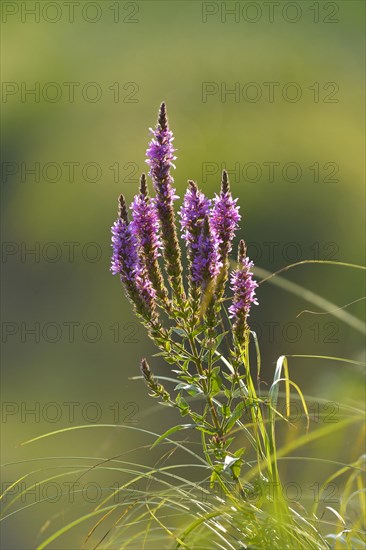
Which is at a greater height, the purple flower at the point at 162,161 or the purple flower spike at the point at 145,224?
the purple flower at the point at 162,161

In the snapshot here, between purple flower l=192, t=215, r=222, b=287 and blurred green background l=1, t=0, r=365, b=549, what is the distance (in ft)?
3.84

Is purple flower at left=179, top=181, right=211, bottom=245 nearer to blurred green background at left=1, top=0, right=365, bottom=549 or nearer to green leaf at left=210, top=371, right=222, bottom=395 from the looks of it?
green leaf at left=210, top=371, right=222, bottom=395

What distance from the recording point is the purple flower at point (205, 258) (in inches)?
75.5

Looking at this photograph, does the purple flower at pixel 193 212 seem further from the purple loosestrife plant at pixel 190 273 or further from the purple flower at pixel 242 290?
the purple flower at pixel 242 290

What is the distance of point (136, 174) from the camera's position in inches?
302

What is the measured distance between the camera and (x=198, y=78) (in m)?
9.03

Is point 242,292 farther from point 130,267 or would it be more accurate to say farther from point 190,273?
point 130,267

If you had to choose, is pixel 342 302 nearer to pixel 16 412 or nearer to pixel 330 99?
pixel 16 412

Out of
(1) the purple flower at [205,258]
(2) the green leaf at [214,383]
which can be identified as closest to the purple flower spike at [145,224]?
(1) the purple flower at [205,258]

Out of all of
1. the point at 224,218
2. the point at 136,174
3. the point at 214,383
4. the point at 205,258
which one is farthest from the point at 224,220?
the point at 136,174

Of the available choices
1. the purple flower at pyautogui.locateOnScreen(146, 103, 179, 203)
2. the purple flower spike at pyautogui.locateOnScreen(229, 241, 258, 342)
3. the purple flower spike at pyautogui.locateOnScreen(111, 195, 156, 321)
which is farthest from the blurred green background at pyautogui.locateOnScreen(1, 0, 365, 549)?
the purple flower at pyautogui.locateOnScreen(146, 103, 179, 203)

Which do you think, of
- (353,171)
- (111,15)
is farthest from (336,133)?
(111,15)

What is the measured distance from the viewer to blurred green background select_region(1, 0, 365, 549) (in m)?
5.16

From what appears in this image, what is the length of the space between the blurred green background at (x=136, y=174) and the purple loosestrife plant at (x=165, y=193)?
1.14 m
